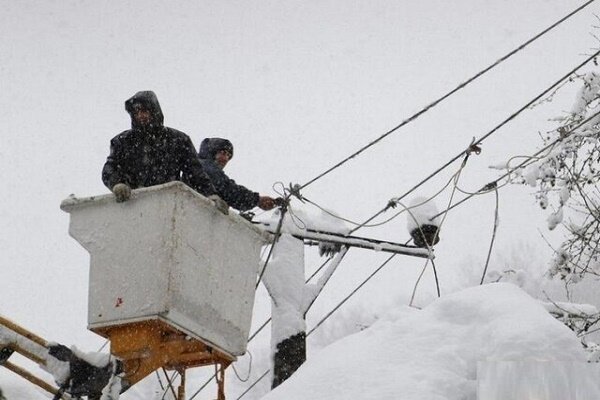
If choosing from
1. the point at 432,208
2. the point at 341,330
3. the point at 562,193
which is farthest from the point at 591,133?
the point at 341,330

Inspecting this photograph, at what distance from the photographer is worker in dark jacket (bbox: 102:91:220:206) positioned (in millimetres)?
5027

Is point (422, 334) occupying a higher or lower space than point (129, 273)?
lower

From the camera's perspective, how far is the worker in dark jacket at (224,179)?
5.73 metres

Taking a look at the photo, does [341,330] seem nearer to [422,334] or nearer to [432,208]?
[432,208]

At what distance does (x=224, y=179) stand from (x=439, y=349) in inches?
114

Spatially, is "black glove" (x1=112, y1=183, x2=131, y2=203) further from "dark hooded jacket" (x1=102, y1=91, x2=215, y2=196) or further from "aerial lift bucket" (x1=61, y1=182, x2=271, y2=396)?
"dark hooded jacket" (x1=102, y1=91, x2=215, y2=196)

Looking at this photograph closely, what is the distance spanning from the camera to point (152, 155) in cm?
508

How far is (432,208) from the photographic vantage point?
28.0ft

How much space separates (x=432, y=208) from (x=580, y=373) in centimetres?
602

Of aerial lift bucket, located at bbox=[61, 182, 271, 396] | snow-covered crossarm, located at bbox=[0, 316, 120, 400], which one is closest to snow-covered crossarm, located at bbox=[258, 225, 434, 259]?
aerial lift bucket, located at bbox=[61, 182, 271, 396]

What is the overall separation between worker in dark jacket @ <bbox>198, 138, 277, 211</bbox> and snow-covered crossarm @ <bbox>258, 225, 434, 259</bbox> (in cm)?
107

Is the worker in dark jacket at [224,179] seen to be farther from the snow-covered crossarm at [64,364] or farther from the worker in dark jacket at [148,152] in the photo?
the snow-covered crossarm at [64,364]

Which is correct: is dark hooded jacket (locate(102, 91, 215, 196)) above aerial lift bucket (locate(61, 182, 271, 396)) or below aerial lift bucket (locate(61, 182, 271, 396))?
above

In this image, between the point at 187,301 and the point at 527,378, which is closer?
the point at 527,378
